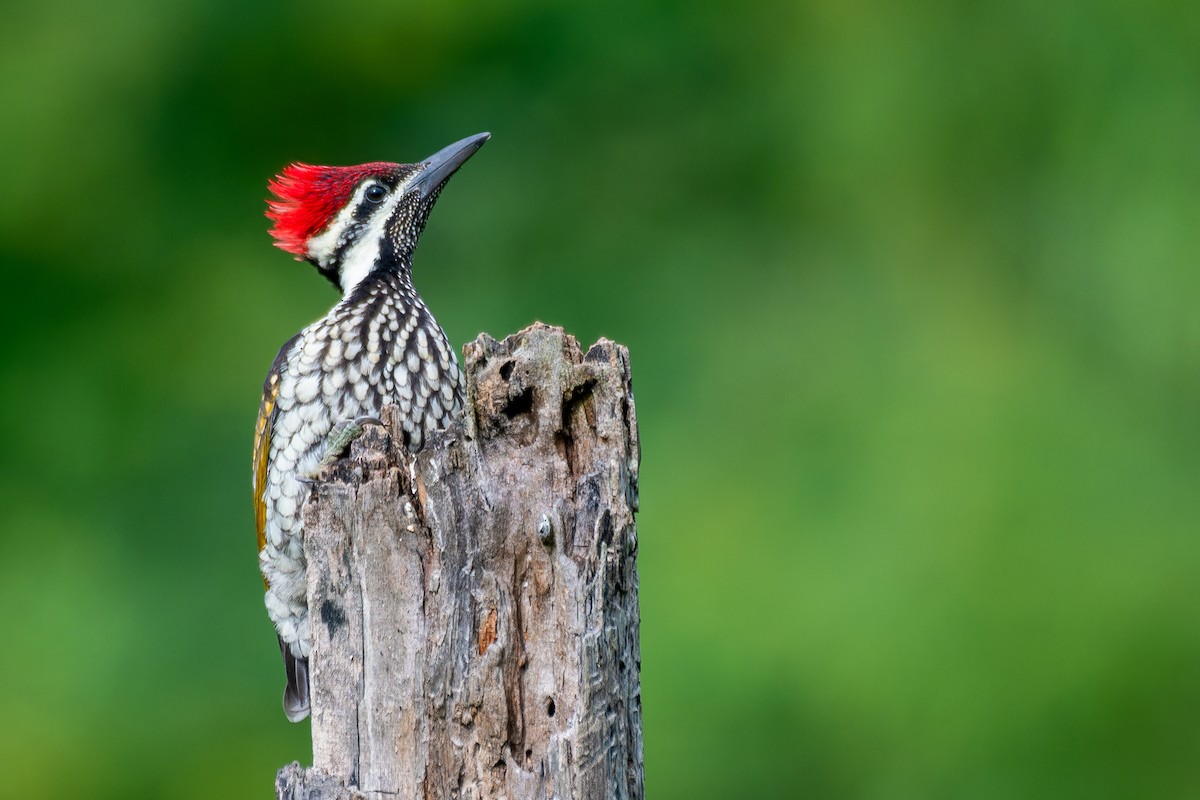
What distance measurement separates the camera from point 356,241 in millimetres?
5332

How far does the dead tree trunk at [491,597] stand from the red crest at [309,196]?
5.92 ft

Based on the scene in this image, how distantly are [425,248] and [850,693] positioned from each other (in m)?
3.87

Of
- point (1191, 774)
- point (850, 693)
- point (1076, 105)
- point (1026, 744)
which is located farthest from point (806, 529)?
point (1076, 105)

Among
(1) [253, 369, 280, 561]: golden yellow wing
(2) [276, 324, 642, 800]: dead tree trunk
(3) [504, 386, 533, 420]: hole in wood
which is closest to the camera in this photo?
(2) [276, 324, 642, 800]: dead tree trunk

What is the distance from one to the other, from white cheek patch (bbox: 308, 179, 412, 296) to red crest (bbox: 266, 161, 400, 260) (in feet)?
0.08

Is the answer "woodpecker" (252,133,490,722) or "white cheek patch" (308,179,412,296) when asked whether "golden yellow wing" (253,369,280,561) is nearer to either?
"woodpecker" (252,133,490,722)

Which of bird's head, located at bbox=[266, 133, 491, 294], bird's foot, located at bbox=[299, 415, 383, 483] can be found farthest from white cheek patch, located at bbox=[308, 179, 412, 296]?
bird's foot, located at bbox=[299, 415, 383, 483]

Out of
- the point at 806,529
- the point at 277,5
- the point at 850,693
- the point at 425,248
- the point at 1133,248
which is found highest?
the point at 277,5

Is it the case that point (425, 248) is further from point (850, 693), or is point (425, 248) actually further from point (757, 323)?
point (850, 693)

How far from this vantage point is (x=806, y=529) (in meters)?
8.43

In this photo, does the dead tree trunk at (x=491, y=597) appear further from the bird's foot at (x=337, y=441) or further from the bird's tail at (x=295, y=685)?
the bird's tail at (x=295, y=685)

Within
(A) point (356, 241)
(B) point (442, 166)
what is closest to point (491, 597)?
(A) point (356, 241)

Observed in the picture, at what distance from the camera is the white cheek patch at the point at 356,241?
530cm

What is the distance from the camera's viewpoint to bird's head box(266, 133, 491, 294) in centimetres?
530
